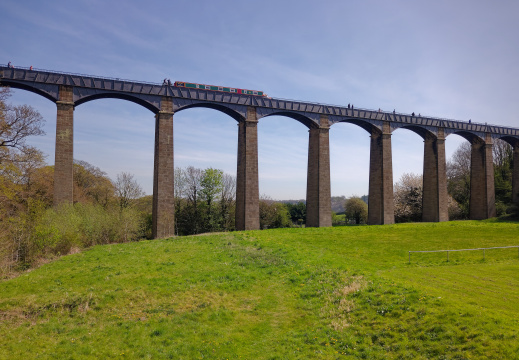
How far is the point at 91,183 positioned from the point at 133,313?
3827 cm

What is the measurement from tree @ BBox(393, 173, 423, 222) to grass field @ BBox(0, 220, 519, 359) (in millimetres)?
31712

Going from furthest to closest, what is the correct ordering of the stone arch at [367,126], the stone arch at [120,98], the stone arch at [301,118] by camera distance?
the stone arch at [367,126], the stone arch at [301,118], the stone arch at [120,98]

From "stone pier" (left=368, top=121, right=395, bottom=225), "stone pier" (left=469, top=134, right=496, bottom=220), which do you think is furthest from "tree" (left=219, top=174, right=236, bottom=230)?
"stone pier" (left=469, top=134, right=496, bottom=220)

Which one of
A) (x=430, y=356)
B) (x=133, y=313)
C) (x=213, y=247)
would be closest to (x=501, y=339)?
(x=430, y=356)

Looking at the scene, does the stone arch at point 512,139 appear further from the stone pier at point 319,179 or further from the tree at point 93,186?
the tree at point 93,186

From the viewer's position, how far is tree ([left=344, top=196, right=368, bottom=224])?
2446 inches

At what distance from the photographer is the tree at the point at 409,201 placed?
171ft

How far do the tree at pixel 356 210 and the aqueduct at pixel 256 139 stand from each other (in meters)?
16.0

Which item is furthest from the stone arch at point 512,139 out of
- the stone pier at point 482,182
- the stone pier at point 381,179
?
the stone pier at point 381,179

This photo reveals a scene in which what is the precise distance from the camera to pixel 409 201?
53219mm

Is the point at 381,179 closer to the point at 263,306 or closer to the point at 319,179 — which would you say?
the point at 319,179

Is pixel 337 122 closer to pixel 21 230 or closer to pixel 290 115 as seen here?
pixel 290 115

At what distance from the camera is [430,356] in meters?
9.46

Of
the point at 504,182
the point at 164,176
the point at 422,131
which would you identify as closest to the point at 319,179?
the point at 164,176
